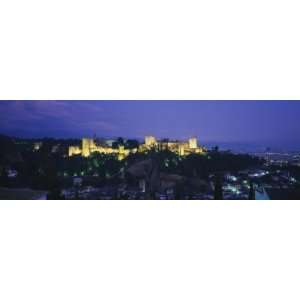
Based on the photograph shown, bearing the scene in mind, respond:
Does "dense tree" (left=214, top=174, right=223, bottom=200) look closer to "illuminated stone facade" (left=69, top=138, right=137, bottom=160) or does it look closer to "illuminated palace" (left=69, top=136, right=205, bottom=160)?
"illuminated palace" (left=69, top=136, right=205, bottom=160)

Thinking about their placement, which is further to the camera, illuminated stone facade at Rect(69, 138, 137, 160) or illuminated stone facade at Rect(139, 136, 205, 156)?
illuminated stone facade at Rect(69, 138, 137, 160)

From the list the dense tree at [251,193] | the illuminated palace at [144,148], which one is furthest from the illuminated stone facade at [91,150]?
the dense tree at [251,193]

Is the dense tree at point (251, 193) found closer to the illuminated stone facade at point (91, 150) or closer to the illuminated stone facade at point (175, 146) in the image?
the illuminated stone facade at point (175, 146)

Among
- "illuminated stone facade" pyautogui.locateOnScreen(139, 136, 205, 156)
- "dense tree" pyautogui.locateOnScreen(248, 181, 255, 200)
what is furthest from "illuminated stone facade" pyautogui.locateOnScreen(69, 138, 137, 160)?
"dense tree" pyautogui.locateOnScreen(248, 181, 255, 200)

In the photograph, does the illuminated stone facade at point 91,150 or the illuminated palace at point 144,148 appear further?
the illuminated stone facade at point 91,150

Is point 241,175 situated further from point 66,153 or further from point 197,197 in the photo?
point 66,153

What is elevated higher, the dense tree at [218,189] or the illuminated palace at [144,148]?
the illuminated palace at [144,148]

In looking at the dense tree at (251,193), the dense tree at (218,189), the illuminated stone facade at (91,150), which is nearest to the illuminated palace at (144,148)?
the illuminated stone facade at (91,150)
